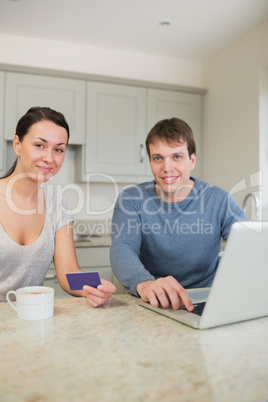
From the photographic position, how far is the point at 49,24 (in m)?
3.03

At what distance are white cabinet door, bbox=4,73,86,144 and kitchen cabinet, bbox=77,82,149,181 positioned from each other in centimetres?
8

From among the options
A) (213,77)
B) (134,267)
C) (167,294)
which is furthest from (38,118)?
(213,77)

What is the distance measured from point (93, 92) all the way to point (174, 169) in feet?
6.37

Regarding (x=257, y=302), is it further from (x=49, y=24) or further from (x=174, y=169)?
(x=49, y=24)

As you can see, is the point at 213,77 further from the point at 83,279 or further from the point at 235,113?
the point at 83,279

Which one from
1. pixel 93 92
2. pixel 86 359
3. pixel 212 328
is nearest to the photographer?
pixel 86 359

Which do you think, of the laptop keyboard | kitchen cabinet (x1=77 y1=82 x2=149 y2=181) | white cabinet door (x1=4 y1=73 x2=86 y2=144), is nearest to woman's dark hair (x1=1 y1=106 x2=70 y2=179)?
the laptop keyboard

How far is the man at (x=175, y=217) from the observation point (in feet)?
5.16

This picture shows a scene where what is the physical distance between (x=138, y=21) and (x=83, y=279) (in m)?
2.49

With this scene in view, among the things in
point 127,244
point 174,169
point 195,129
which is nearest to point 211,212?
point 174,169

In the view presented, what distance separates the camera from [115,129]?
3391 mm

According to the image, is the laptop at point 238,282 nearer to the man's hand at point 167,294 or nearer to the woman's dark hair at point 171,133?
the man's hand at point 167,294

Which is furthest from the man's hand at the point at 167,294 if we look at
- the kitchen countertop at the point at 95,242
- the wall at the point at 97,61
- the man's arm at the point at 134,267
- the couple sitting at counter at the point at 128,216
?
the wall at the point at 97,61

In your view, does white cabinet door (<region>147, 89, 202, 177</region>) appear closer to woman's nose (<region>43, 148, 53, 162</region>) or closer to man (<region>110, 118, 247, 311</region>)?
man (<region>110, 118, 247, 311</region>)
